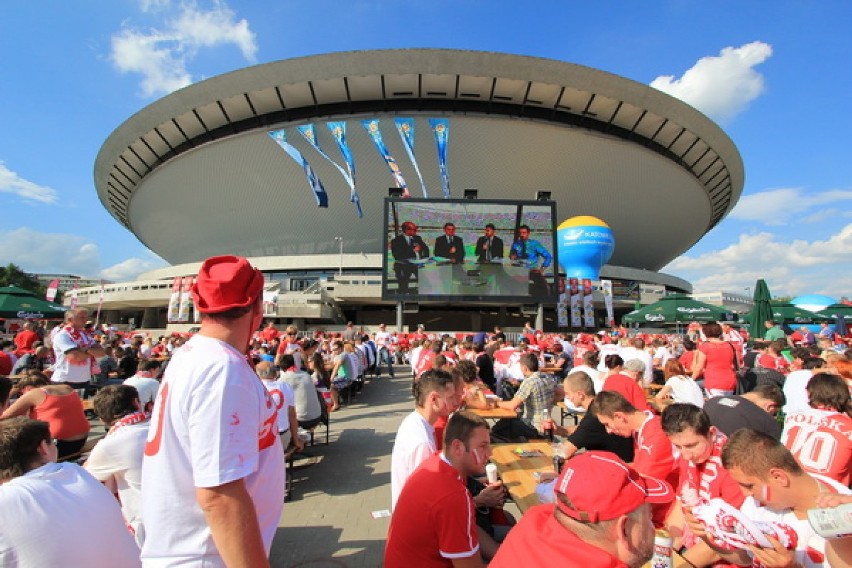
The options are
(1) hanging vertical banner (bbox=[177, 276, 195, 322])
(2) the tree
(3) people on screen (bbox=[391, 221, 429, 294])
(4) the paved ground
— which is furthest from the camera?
(2) the tree

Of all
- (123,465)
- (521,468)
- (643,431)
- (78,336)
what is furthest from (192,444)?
(78,336)

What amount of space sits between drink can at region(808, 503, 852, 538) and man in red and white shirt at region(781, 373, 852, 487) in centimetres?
235

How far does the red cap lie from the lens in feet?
5.28

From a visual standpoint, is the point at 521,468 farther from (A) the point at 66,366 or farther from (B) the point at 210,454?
(A) the point at 66,366

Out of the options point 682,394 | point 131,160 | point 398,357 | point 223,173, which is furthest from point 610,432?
point 131,160

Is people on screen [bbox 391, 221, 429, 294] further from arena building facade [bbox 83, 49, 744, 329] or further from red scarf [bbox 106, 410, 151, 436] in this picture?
red scarf [bbox 106, 410, 151, 436]

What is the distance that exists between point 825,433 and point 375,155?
39278mm

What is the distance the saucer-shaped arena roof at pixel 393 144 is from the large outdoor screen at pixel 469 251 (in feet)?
63.6

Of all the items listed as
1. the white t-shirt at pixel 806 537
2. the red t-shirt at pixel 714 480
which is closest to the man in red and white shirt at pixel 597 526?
the white t-shirt at pixel 806 537

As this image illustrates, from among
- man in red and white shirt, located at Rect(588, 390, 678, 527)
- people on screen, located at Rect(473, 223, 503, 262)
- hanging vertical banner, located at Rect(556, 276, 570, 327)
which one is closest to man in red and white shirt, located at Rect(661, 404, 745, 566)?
man in red and white shirt, located at Rect(588, 390, 678, 527)

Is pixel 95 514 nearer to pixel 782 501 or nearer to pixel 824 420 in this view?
pixel 782 501

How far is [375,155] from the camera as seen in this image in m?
39.7

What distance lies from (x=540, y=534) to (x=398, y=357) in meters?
19.7

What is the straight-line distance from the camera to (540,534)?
1.63 meters
